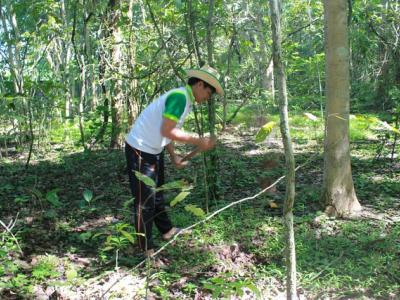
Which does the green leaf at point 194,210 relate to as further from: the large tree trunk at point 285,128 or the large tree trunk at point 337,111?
the large tree trunk at point 337,111

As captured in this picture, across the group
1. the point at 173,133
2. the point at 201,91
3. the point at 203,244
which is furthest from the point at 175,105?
the point at 203,244

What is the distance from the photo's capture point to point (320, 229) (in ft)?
14.8

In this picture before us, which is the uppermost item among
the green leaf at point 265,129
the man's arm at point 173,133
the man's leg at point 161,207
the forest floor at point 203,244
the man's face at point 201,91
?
the man's face at point 201,91

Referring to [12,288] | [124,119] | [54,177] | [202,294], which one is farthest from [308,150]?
[12,288]

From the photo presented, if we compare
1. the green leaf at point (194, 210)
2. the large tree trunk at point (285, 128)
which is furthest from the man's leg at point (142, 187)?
the large tree trunk at point (285, 128)

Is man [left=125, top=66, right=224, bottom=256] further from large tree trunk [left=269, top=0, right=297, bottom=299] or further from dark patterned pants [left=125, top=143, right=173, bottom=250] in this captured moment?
large tree trunk [left=269, top=0, right=297, bottom=299]

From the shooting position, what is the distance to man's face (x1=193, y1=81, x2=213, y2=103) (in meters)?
3.67

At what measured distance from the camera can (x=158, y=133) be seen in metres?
3.70

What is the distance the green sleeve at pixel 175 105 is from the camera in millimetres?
3441

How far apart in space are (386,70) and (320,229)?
10142mm

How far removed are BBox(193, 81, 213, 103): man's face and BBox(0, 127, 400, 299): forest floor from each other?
3.53 feet

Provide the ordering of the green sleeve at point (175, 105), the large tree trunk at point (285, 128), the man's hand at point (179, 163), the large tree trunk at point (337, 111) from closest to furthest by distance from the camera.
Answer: the large tree trunk at point (285, 128)
the green sleeve at point (175, 105)
the man's hand at point (179, 163)
the large tree trunk at point (337, 111)

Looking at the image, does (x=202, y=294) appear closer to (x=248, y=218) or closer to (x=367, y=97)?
(x=248, y=218)

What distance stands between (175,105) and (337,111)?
6.92 feet
